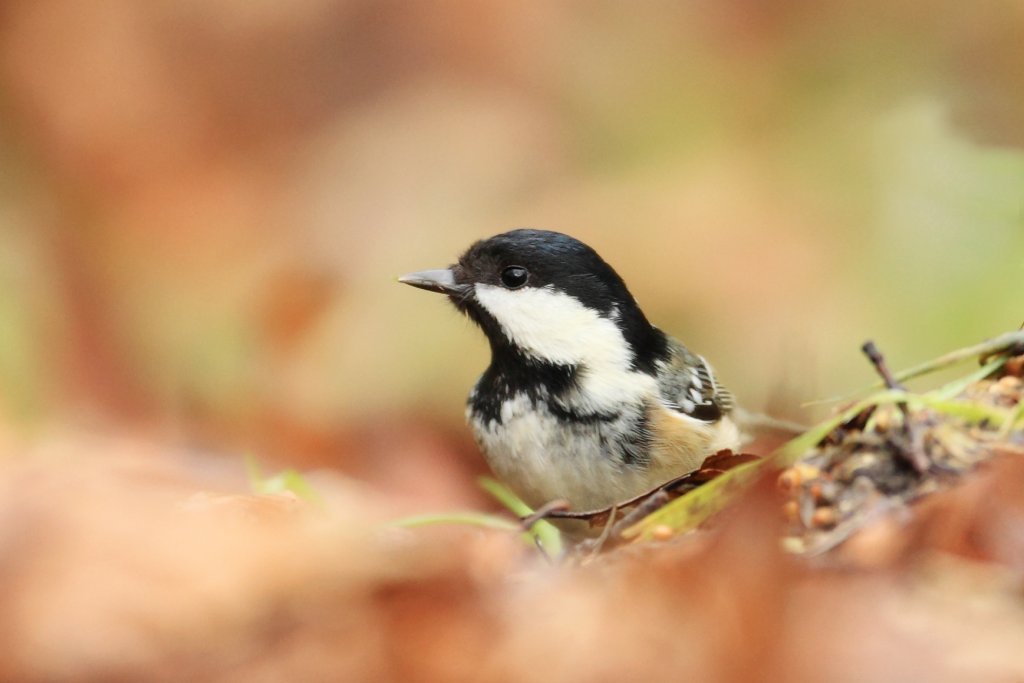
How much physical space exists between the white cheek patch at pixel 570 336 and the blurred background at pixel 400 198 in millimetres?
630

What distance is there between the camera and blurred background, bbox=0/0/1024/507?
1.83m

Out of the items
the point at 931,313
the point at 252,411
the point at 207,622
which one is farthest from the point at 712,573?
the point at 252,411

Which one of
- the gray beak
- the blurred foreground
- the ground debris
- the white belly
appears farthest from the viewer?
the gray beak

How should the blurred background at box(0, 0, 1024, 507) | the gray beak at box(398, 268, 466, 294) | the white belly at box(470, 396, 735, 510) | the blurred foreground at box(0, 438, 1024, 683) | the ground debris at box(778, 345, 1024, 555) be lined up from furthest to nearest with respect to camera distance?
the blurred background at box(0, 0, 1024, 507)
the gray beak at box(398, 268, 466, 294)
the white belly at box(470, 396, 735, 510)
the ground debris at box(778, 345, 1024, 555)
the blurred foreground at box(0, 438, 1024, 683)

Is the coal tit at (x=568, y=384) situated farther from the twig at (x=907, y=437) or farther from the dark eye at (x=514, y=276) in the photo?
the twig at (x=907, y=437)

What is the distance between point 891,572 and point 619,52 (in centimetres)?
188

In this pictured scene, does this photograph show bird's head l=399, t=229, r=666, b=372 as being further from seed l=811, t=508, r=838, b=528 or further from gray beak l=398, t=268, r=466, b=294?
seed l=811, t=508, r=838, b=528

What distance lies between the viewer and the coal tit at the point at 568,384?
104 cm

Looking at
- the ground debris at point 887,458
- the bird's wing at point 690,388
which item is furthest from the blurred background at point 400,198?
the ground debris at point 887,458

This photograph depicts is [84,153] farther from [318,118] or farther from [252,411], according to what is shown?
[252,411]

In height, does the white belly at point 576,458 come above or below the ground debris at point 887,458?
above

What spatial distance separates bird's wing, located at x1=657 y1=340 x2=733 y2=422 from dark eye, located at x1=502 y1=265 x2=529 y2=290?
0.19m

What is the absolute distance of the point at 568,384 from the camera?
1.08 metres

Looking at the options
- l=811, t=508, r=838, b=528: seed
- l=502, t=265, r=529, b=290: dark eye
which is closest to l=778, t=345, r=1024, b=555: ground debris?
l=811, t=508, r=838, b=528: seed
